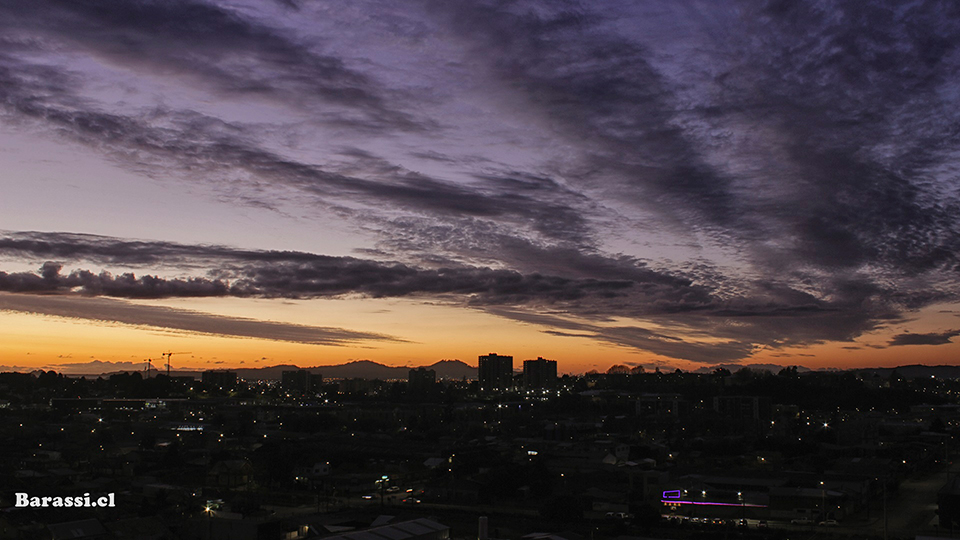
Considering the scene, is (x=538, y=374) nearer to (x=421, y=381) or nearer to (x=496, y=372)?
(x=496, y=372)

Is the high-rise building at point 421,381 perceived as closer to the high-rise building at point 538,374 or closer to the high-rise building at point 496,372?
the high-rise building at point 496,372

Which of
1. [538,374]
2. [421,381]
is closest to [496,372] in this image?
[538,374]

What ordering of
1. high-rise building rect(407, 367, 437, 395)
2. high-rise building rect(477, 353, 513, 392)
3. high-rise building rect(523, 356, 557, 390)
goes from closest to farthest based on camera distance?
high-rise building rect(407, 367, 437, 395)
high-rise building rect(477, 353, 513, 392)
high-rise building rect(523, 356, 557, 390)

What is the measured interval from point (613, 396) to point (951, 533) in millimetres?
47665

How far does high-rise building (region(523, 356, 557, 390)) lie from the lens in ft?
339

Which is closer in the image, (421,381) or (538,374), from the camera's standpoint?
(421,381)

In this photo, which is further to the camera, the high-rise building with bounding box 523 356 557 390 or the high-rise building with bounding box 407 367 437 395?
the high-rise building with bounding box 523 356 557 390

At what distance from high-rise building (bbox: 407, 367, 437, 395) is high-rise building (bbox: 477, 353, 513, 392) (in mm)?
6952

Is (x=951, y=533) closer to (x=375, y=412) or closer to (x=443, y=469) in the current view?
(x=443, y=469)

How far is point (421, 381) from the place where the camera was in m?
99.3

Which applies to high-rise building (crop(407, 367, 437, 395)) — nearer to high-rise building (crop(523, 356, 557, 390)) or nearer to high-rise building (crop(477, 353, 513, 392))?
high-rise building (crop(477, 353, 513, 392))

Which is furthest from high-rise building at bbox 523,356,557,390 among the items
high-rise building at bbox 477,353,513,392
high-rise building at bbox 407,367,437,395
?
high-rise building at bbox 407,367,437,395

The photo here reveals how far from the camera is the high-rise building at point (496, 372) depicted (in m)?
102

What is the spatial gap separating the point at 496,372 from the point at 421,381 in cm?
1069
